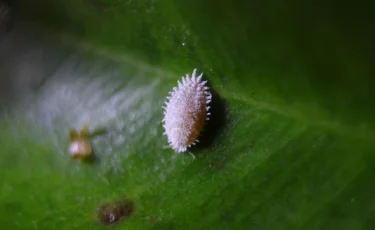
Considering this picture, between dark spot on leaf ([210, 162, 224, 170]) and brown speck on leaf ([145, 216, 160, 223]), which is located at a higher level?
dark spot on leaf ([210, 162, 224, 170])

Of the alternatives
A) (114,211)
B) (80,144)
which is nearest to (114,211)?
(114,211)

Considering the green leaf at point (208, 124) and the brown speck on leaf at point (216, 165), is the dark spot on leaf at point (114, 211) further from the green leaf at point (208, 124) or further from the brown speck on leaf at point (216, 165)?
the brown speck on leaf at point (216, 165)

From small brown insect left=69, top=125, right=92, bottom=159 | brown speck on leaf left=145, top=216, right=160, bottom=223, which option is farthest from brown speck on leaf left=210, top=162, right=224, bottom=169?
small brown insect left=69, top=125, right=92, bottom=159

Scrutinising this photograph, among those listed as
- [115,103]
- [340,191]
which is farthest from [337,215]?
[115,103]

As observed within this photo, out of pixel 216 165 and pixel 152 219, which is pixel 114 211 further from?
pixel 216 165

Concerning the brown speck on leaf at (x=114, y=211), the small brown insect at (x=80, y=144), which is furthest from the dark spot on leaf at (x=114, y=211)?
the small brown insect at (x=80, y=144)

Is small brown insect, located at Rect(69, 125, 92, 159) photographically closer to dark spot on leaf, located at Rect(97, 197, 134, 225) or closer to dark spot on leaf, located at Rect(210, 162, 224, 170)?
dark spot on leaf, located at Rect(97, 197, 134, 225)

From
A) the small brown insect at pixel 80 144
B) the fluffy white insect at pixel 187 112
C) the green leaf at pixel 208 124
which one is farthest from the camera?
the small brown insect at pixel 80 144

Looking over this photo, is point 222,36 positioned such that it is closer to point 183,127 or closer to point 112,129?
point 183,127
